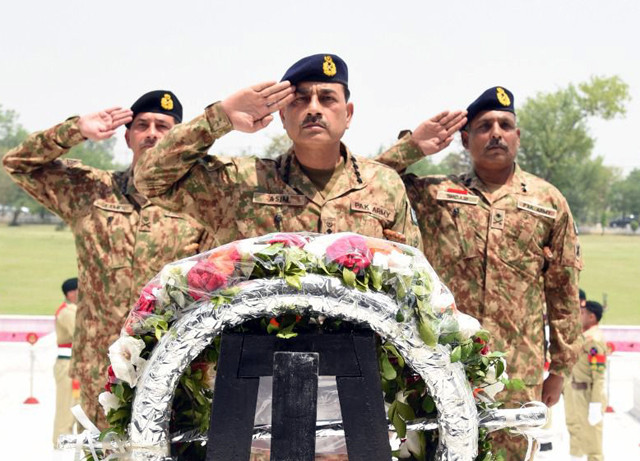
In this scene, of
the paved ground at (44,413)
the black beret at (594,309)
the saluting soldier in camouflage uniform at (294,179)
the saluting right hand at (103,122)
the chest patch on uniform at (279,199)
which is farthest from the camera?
the paved ground at (44,413)

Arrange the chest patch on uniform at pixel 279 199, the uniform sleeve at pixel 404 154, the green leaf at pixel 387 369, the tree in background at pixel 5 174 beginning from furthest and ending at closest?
the tree in background at pixel 5 174
the uniform sleeve at pixel 404 154
the chest patch on uniform at pixel 279 199
the green leaf at pixel 387 369

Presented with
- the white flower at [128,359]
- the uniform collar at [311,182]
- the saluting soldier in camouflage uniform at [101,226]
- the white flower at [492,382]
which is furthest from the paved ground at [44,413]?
Answer: the white flower at [128,359]

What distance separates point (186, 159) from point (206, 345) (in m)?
0.94

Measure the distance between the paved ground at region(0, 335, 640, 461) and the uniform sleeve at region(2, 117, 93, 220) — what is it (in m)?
3.15

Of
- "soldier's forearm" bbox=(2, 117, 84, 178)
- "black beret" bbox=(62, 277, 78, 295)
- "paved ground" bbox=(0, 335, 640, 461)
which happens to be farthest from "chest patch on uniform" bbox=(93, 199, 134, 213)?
"black beret" bbox=(62, 277, 78, 295)

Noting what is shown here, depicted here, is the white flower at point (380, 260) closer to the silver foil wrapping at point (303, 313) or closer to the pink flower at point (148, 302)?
the silver foil wrapping at point (303, 313)

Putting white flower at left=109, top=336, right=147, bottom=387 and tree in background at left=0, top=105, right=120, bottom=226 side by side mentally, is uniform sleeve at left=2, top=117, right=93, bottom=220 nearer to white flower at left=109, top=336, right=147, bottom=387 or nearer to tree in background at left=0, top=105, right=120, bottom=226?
white flower at left=109, top=336, right=147, bottom=387

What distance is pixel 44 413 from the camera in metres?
9.12

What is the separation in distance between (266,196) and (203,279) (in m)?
1.02

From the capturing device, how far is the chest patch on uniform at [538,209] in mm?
4195

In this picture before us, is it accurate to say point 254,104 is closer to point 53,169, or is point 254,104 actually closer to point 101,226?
point 101,226

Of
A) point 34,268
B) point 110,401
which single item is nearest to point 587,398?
point 110,401

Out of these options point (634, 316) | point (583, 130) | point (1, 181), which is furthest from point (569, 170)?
point (1, 181)

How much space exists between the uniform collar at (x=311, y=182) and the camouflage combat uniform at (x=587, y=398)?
4.28 m
